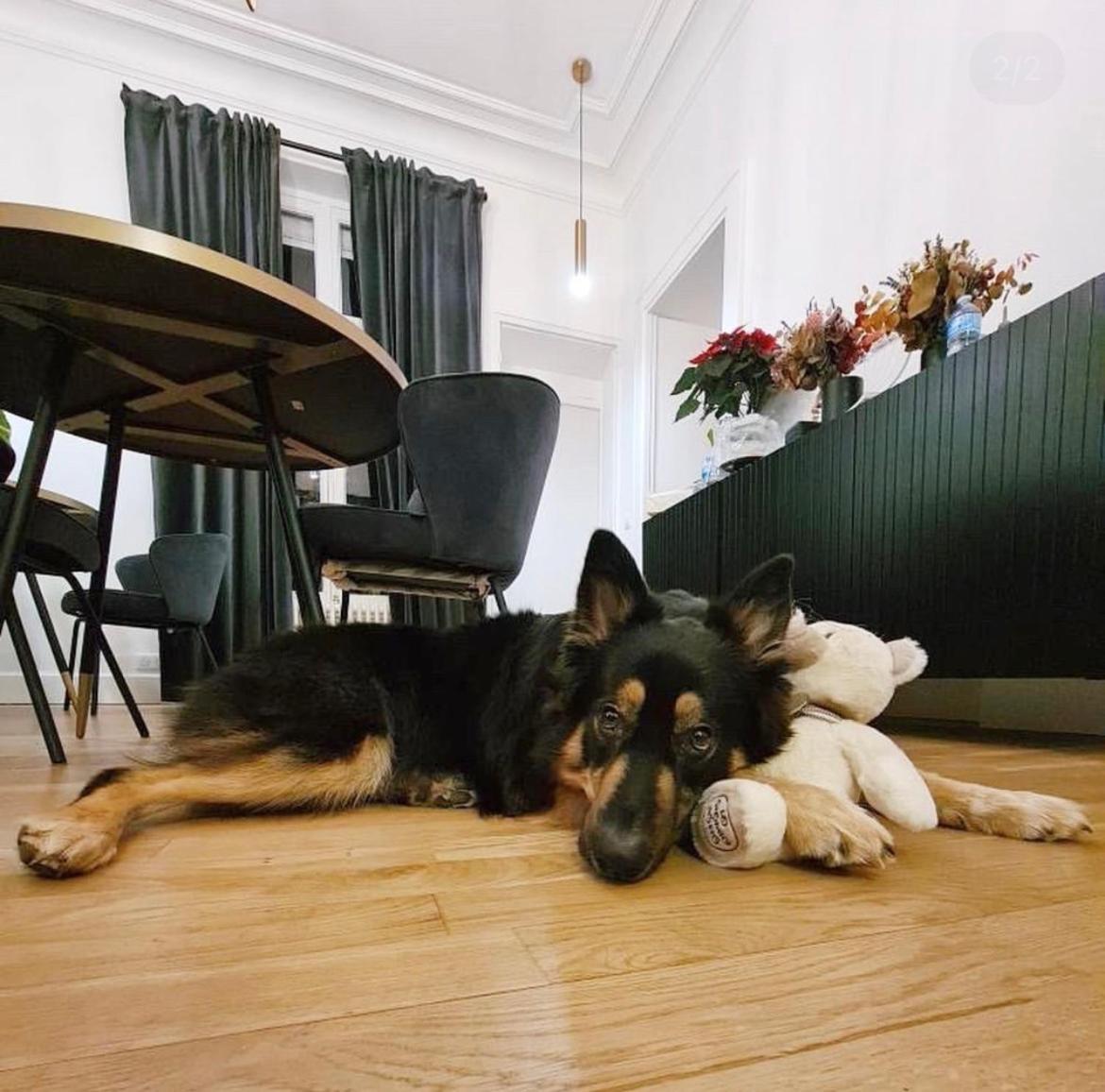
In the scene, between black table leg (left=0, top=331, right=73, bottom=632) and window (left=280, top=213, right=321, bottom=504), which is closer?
black table leg (left=0, top=331, right=73, bottom=632)

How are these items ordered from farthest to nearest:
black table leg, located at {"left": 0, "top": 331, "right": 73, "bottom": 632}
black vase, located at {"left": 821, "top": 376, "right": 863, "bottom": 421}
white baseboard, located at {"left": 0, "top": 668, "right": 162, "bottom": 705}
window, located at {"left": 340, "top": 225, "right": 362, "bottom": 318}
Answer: window, located at {"left": 340, "top": 225, "right": 362, "bottom": 318}
white baseboard, located at {"left": 0, "top": 668, "right": 162, "bottom": 705}
black vase, located at {"left": 821, "top": 376, "right": 863, "bottom": 421}
black table leg, located at {"left": 0, "top": 331, "right": 73, "bottom": 632}

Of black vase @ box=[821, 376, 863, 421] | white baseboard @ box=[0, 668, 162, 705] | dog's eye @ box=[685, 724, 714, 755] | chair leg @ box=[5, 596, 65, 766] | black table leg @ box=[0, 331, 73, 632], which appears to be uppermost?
black vase @ box=[821, 376, 863, 421]

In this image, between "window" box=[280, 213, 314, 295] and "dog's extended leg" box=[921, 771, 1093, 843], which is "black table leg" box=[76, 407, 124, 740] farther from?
"window" box=[280, 213, 314, 295]

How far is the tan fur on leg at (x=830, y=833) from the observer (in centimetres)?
89

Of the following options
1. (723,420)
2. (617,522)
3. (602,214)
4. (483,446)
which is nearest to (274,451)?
(483,446)

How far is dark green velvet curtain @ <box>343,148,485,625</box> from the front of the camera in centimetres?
467

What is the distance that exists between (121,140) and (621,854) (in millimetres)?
5361

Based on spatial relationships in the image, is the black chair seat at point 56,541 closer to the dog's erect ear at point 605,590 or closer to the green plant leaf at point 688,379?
the dog's erect ear at point 605,590

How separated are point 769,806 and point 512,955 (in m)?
0.43

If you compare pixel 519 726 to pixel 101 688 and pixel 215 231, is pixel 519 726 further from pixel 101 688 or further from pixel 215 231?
pixel 215 231

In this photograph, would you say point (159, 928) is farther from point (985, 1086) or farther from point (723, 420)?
point (723, 420)

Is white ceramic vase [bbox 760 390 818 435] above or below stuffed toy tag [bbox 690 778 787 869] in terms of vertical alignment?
above

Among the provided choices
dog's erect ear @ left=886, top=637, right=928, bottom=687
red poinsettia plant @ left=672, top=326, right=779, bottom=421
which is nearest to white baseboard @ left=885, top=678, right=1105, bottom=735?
dog's erect ear @ left=886, top=637, right=928, bottom=687

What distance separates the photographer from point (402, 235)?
4.73 m
